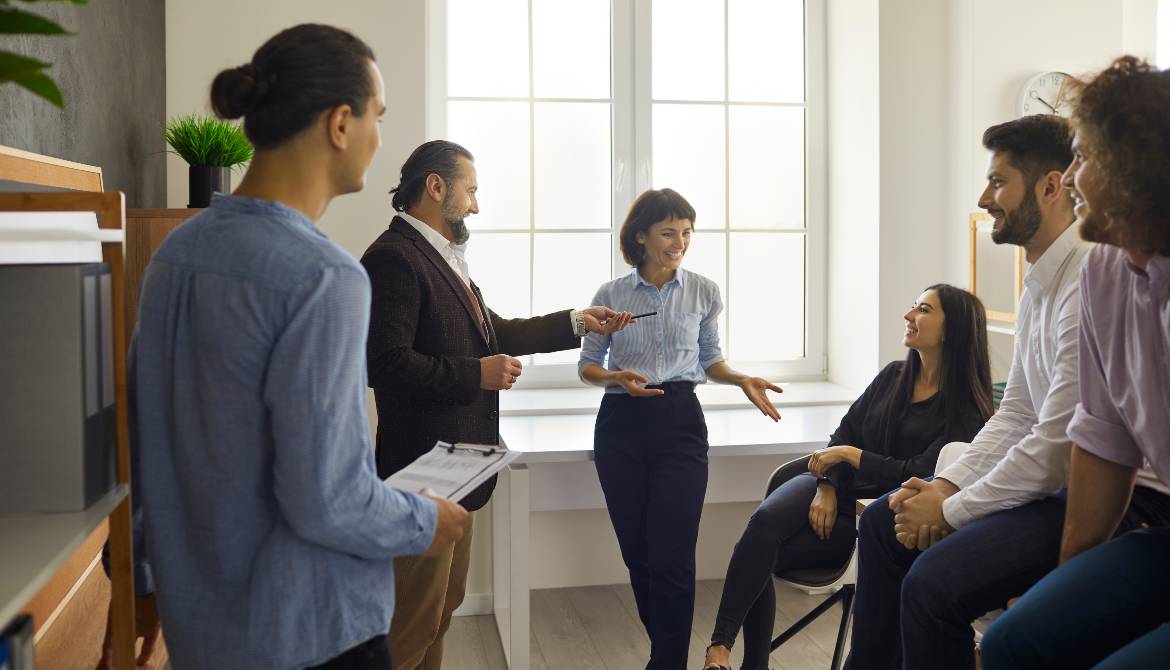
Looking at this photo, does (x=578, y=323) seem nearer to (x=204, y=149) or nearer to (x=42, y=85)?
(x=204, y=149)

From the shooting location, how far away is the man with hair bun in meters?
1.14

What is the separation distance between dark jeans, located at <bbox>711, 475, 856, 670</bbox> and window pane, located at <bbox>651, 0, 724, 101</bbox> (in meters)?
2.04

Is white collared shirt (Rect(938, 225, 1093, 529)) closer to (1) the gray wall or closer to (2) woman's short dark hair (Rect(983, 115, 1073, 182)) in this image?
(2) woman's short dark hair (Rect(983, 115, 1073, 182))

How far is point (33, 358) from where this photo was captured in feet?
4.30

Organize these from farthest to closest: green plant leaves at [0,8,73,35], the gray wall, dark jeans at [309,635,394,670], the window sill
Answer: the window sill < the gray wall < dark jeans at [309,635,394,670] < green plant leaves at [0,8,73,35]

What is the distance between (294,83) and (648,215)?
184cm

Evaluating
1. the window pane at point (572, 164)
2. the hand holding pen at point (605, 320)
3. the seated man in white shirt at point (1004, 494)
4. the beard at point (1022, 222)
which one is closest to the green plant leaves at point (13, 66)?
the seated man in white shirt at point (1004, 494)

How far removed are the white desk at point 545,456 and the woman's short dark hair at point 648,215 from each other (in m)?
0.62

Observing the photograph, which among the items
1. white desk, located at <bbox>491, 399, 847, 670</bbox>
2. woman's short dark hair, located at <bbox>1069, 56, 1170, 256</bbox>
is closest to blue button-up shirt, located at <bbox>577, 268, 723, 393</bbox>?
white desk, located at <bbox>491, 399, 847, 670</bbox>

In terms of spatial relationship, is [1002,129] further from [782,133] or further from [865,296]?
[782,133]

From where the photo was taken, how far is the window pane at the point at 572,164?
4070 mm

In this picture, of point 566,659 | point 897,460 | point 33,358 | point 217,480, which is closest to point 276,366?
point 217,480

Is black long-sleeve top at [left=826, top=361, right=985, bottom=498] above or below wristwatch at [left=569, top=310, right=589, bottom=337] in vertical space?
below

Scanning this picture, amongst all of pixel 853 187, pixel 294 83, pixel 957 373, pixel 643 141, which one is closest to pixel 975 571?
pixel 957 373
